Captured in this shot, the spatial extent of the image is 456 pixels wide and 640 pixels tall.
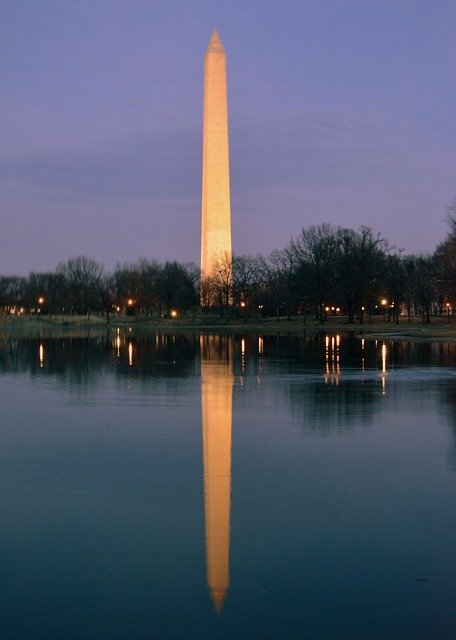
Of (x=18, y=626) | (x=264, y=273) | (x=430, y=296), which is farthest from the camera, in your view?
(x=264, y=273)

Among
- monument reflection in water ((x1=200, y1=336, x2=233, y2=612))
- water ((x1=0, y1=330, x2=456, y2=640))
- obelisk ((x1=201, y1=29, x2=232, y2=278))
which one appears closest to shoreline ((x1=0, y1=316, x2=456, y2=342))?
obelisk ((x1=201, y1=29, x2=232, y2=278))

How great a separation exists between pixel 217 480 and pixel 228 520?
1669 mm

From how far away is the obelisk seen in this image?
Result: 72938 millimetres

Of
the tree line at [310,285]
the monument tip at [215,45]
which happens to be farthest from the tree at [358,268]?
the monument tip at [215,45]

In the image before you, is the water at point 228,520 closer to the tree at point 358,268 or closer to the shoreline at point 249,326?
the shoreline at point 249,326

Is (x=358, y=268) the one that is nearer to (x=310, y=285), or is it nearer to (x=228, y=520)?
(x=310, y=285)

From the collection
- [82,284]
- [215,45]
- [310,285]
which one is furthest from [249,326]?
[82,284]

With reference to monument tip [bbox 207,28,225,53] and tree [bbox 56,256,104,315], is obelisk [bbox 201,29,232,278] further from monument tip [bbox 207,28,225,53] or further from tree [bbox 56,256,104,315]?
tree [bbox 56,256,104,315]

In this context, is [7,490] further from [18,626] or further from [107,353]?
[107,353]

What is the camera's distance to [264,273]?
95.1m

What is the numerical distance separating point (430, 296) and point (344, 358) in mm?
45402

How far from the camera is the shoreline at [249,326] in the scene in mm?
56844

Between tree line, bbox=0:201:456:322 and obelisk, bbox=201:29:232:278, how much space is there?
139 inches

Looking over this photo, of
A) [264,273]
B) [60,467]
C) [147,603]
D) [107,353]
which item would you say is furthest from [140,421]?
[264,273]
